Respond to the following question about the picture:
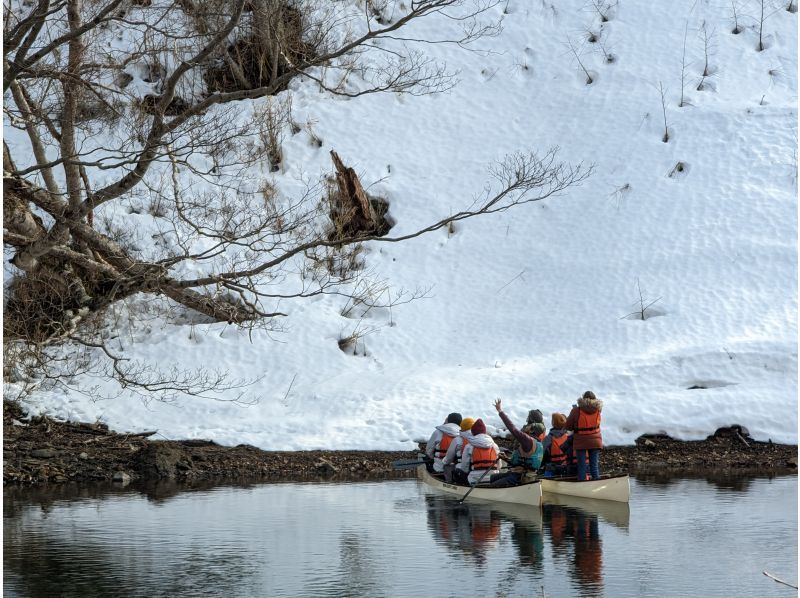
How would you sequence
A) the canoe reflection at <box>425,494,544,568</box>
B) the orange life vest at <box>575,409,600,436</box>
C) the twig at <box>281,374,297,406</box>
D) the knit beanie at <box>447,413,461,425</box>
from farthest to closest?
the twig at <box>281,374,297,406</box> < the knit beanie at <box>447,413,461,425</box> < the orange life vest at <box>575,409,600,436</box> < the canoe reflection at <box>425,494,544,568</box>

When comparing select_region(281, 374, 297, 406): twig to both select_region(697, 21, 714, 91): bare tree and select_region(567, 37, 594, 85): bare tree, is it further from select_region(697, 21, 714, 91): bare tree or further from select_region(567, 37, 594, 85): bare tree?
select_region(697, 21, 714, 91): bare tree

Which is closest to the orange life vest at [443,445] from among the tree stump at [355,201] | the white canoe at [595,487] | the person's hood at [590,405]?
the white canoe at [595,487]

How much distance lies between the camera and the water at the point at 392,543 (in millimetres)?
8984

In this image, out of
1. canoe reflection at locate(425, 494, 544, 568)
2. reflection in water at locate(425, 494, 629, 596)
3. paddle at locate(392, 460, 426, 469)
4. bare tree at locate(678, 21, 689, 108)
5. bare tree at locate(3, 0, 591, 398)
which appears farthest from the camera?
bare tree at locate(678, 21, 689, 108)

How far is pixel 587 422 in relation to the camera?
527 inches

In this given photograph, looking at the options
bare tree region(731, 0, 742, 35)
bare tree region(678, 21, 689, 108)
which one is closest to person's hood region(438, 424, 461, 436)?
bare tree region(678, 21, 689, 108)

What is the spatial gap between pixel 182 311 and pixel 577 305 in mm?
8990

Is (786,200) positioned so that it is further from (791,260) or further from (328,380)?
(328,380)

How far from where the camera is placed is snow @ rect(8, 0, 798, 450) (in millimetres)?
19016

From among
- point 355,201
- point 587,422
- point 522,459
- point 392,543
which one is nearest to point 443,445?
point 522,459

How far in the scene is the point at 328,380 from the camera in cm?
2062

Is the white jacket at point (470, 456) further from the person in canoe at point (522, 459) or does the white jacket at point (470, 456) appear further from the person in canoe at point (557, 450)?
the person in canoe at point (557, 450)

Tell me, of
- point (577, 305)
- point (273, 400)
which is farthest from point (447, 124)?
point (273, 400)

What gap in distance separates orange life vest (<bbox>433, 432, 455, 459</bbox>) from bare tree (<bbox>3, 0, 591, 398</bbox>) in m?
2.98
